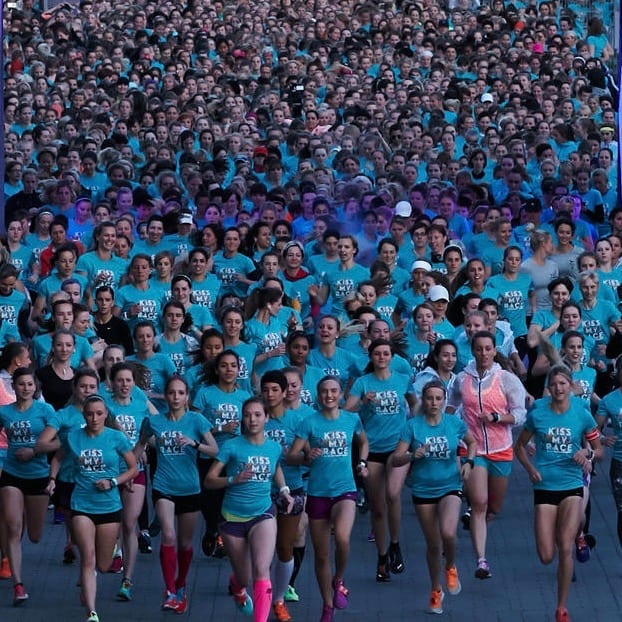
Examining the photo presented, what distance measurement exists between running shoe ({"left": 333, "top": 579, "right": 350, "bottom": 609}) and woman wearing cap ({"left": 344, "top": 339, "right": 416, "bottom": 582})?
0.74 metres

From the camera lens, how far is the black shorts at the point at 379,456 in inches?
613

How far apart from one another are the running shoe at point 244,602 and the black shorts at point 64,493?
138cm

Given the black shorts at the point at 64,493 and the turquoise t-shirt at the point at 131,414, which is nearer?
the black shorts at the point at 64,493

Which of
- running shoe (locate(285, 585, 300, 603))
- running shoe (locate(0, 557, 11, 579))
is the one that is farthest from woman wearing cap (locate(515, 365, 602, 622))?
running shoe (locate(0, 557, 11, 579))

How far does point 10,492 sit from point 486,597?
11.5ft

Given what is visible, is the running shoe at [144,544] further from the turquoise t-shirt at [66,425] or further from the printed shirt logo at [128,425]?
the turquoise t-shirt at [66,425]

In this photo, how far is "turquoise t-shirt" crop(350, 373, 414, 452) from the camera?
50.9ft

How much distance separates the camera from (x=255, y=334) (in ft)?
56.0

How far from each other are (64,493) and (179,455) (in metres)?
0.86

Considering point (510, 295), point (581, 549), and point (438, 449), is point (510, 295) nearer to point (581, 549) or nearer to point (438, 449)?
point (581, 549)

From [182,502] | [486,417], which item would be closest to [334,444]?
[182,502]

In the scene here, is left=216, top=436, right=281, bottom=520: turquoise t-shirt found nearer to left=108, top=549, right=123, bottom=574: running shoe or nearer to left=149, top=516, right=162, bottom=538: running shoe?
left=108, top=549, right=123, bottom=574: running shoe

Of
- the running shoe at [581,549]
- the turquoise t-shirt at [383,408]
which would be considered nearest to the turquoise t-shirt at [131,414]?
the turquoise t-shirt at [383,408]

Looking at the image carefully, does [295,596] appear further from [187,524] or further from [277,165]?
[277,165]
